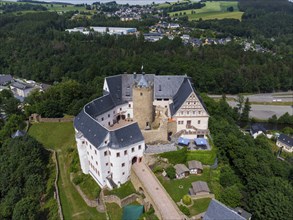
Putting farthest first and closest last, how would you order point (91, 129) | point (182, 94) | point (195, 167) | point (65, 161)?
point (65, 161) → point (182, 94) → point (91, 129) → point (195, 167)

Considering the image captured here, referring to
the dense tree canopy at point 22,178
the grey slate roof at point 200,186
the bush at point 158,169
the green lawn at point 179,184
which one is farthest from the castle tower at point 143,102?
the dense tree canopy at point 22,178

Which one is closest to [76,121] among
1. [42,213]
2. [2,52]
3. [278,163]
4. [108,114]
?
[108,114]

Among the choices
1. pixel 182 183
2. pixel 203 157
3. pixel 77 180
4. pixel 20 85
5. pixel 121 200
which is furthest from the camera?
pixel 20 85

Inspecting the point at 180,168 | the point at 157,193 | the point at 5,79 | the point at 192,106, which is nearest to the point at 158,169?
the point at 180,168

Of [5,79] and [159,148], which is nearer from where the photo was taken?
[159,148]

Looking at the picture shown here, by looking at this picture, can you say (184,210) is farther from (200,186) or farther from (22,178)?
(22,178)

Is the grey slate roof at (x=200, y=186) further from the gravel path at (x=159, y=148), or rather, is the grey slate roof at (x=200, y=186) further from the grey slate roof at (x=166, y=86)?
the grey slate roof at (x=166, y=86)

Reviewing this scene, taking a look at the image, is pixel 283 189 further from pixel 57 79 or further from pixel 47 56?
pixel 47 56

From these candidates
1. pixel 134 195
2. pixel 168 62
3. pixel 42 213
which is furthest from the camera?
pixel 168 62
